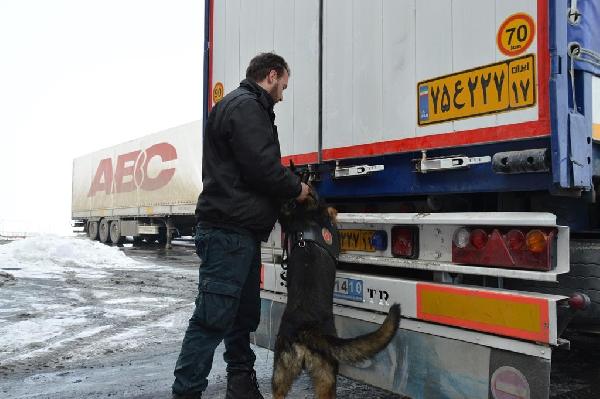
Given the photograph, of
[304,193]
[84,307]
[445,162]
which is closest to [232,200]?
[304,193]

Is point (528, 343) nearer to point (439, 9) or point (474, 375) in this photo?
point (474, 375)

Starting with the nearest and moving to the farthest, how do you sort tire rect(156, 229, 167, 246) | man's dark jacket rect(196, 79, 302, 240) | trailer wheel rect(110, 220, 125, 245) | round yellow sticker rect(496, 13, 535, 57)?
round yellow sticker rect(496, 13, 535, 57) → man's dark jacket rect(196, 79, 302, 240) → tire rect(156, 229, 167, 246) → trailer wheel rect(110, 220, 125, 245)

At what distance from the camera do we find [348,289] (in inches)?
124

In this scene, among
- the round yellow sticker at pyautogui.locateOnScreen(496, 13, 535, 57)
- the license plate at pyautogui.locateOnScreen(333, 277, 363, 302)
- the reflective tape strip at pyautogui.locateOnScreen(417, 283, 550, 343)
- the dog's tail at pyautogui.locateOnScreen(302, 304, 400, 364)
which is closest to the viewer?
the reflective tape strip at pyautogui.locateOnScreen(417, 283, 550, 343)

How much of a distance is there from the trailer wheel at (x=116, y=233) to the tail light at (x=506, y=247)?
22457 millimetres

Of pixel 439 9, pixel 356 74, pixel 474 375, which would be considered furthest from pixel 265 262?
pixel 439 9

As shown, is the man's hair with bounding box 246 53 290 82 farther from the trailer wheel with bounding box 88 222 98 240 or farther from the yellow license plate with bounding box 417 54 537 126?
the trailer wheel with bounding box 88 222 98 240

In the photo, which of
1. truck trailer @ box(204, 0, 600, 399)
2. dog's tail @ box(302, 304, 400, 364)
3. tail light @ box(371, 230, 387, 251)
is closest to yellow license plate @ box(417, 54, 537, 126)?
truck trailer @ box(204, 0, 600, 399)

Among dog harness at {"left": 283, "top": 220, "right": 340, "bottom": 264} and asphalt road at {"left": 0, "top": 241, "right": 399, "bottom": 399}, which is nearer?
dog harness at {"left": 283, "top": 220, "right": 340, "bottom": 264}

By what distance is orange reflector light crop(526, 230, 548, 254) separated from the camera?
89.6 inches

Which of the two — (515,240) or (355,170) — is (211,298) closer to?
(355,170)

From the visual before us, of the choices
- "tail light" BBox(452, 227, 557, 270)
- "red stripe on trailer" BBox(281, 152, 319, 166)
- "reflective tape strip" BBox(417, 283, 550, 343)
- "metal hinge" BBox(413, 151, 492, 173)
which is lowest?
"reflective tape strip" BBox(417, 283, 550, 343)

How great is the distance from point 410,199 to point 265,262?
1.20 m

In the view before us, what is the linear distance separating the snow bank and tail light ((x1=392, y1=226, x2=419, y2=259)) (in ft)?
31.5
